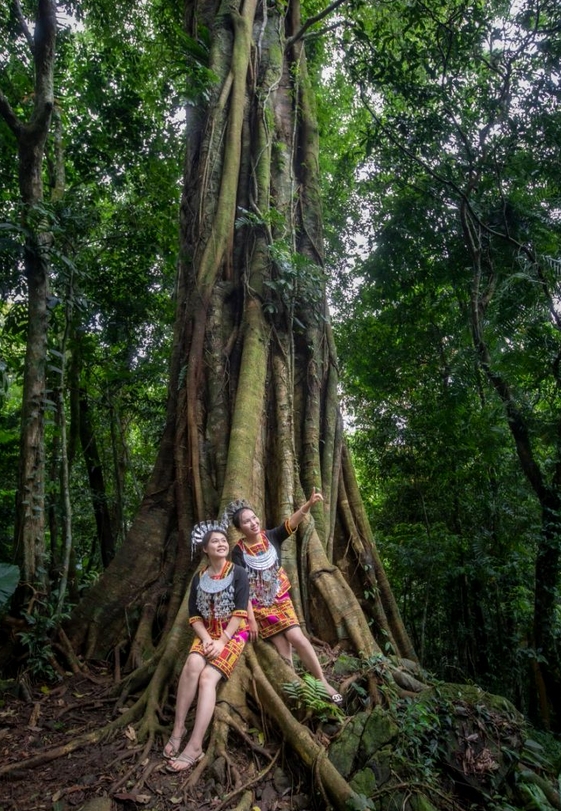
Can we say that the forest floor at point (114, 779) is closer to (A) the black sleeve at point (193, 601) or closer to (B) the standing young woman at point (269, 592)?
(B) the standing young woman at point (269, 592)

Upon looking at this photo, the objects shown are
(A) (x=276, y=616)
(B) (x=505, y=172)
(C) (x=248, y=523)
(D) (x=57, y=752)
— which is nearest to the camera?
(D) (x=57, y=752)

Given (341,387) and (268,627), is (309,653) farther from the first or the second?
(341,387)

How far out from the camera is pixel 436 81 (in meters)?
5.93

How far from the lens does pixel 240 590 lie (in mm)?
3088

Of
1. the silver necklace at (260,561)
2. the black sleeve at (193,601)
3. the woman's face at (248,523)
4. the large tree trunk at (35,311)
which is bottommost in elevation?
the black sleeve at (193,601)

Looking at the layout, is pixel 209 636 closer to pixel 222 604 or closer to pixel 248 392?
pixel 222 604

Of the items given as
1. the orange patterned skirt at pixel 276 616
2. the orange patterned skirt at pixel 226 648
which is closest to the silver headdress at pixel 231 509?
the orange patterned skirt at pixel 276 616

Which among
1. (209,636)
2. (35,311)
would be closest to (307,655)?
(209,636)

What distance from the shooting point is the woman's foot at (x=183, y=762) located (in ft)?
9.10

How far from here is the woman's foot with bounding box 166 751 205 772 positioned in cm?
277

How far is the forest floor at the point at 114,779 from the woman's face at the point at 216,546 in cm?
98

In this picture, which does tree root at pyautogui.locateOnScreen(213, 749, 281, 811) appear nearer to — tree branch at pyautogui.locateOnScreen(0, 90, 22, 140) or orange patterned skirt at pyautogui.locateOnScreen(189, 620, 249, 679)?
orange patterned skirt at pyautogui.locateOnScreen(189, 620, 249, 679)

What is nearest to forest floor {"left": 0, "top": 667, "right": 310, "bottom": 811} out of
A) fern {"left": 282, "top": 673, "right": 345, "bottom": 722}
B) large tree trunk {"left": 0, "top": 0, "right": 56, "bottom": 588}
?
fern {"left": 282, "top": 673, "right": 345, "bottom": 722}

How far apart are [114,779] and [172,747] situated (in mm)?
303
